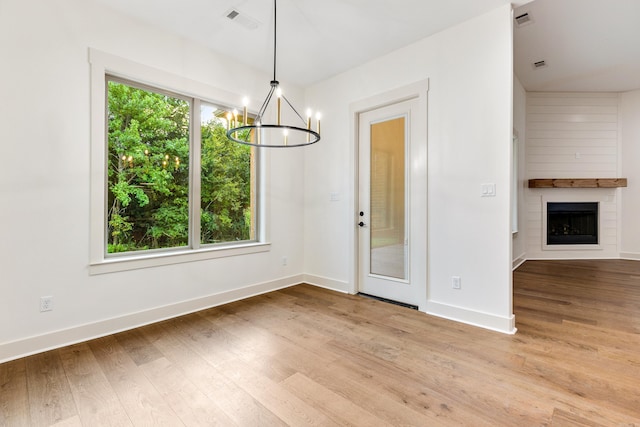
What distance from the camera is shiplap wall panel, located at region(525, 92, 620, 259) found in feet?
19.4

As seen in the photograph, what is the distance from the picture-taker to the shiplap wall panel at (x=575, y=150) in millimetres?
5902

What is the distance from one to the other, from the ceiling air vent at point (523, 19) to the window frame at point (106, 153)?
3245 mm

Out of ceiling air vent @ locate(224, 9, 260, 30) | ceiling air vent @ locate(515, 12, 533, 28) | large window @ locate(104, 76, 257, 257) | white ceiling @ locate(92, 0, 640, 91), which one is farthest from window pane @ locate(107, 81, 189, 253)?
ceiling air vent @ locate(515, 12, 533, 28)

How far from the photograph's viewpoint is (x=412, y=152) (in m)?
3.37

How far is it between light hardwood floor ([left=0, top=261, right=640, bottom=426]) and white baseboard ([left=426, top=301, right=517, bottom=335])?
10 cm

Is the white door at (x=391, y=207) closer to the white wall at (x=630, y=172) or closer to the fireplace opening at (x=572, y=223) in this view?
the fireplace opening at (x=572, y=223)

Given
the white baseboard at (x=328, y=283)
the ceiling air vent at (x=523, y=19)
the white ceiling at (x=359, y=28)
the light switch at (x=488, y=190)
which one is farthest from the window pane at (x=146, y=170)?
the ceiling air vent at (x=523, y=19)

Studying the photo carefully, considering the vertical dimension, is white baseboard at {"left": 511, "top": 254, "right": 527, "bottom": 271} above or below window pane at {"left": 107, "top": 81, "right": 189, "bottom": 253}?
below

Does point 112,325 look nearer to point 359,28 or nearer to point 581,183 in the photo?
point 359,28

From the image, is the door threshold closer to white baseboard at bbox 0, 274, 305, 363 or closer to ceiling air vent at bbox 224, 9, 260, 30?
white baseboard at bbox 0, 274, 305, 363

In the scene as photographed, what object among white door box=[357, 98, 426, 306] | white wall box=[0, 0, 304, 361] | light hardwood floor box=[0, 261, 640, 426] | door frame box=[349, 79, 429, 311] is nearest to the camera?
light hardwood floor box=[0, 261, 640, 426]

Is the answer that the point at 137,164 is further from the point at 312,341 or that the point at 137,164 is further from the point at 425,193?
the point at 425,193

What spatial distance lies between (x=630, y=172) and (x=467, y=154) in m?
5.39

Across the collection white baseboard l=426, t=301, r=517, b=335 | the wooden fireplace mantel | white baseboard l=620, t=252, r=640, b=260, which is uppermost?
the wooden fireplace mantel
